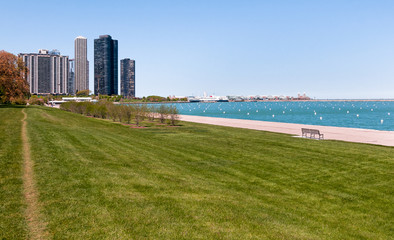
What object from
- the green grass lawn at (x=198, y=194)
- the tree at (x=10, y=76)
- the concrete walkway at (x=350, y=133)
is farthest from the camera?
the tree at (x=10, y=76)

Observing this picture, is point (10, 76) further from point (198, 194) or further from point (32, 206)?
point (198, 194)

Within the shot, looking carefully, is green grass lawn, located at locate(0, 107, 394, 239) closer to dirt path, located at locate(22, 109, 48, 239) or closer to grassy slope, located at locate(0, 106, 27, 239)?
grassy slope, located at locate(0, 106, 27, 239)

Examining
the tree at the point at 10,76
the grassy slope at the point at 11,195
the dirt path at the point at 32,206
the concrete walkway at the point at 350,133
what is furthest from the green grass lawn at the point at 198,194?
the tree at the point at 10,76

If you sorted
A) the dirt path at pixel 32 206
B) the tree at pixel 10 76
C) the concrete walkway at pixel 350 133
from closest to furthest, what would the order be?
the dirt path at pixel 32 206 < the concrete walkway at pixel 350 133 < the tree at pixel 10 76

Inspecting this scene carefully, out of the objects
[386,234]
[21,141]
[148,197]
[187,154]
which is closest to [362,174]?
[386,234]

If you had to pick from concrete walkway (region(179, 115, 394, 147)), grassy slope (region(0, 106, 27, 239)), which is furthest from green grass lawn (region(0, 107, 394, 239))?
concrete walkway (region(179, 115, 394, 147))

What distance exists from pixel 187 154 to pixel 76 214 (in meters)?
9.30

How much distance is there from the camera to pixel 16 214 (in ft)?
22.8

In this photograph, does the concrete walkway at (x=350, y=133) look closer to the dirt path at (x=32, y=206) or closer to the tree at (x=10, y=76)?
the dirt path at (x=32, y=206)

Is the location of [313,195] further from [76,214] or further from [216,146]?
[216,146]

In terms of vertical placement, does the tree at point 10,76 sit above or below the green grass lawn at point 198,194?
above

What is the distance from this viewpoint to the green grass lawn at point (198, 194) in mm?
6773

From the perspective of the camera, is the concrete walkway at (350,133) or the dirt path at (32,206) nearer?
the dirt path at (32,206)

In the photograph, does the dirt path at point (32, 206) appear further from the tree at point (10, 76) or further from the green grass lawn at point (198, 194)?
the tree at point (10, 76)
